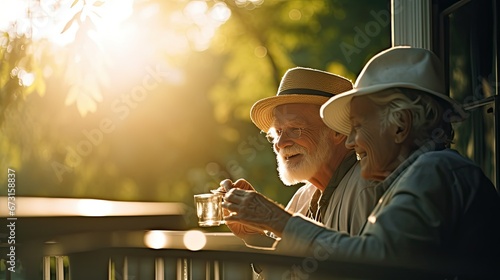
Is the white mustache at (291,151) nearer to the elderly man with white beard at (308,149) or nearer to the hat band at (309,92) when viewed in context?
the elderly man with white beard at (308,149)

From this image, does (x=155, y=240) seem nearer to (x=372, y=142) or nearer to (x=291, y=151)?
(x=372, y=142)

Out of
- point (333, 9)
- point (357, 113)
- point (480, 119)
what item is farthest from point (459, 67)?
point (333, 9)

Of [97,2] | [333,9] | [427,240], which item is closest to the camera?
[427,240]

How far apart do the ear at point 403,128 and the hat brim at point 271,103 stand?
3.95 feet

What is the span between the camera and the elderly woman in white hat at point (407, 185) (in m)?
2.14

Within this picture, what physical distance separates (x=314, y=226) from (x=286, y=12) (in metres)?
8.13

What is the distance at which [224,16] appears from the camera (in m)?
10.5

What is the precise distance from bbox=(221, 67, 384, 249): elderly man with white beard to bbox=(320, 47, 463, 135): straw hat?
0.69 meters

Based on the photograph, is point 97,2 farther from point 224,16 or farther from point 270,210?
point 270,210

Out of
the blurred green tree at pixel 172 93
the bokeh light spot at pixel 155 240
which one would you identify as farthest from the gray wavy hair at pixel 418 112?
the blurred green tree at pixel 172 93

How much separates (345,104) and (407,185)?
630mm

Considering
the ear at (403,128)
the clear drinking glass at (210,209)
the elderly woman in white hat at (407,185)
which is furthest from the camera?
the clear drinking glass at (210,209)

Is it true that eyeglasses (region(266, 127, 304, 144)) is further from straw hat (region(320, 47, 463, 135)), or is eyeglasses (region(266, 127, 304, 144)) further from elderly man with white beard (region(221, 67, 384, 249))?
straw hat (region(320, 47, 463, 135))

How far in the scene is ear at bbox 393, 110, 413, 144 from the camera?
2.44 meters
